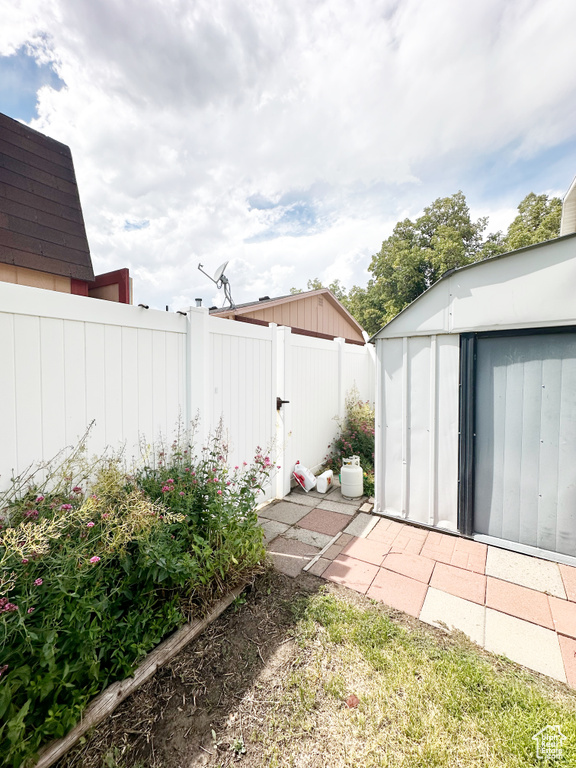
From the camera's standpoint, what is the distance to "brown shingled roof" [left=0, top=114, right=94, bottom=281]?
3.49 meters

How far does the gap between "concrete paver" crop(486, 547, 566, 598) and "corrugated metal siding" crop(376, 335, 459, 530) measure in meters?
0.53

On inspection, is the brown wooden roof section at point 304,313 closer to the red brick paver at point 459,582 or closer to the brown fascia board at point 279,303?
the brown fascia board at point 279,303

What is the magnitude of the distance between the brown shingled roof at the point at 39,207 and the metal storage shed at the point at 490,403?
154 inches

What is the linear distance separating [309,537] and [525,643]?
186 centimetres

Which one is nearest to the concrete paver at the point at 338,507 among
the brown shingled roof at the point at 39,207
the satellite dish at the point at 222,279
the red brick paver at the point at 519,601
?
the red brick paver at the point at 519,601

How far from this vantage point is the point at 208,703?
167 cm

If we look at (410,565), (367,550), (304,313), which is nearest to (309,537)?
(367,550)

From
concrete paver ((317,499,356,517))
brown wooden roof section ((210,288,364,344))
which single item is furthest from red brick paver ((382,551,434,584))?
brown wooden roof section ((210,288,364,344))

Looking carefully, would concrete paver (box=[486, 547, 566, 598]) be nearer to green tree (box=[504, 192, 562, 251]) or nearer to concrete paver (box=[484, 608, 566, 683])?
concrete paver (box=[484, 608, 566, 683])

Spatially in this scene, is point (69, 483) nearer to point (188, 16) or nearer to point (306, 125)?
point (188, 16)

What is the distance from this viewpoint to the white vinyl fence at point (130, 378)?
189 centimetres

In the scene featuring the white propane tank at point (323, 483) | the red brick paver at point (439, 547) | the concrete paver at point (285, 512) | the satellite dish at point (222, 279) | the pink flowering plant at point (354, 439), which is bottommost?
the red brick paver at point (439, 547)

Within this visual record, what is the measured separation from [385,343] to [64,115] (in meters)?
4.55

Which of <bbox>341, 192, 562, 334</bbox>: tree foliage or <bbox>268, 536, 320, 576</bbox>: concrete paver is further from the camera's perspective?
<bbox>341, 192, 562, 334</bbox>: tree foliage
